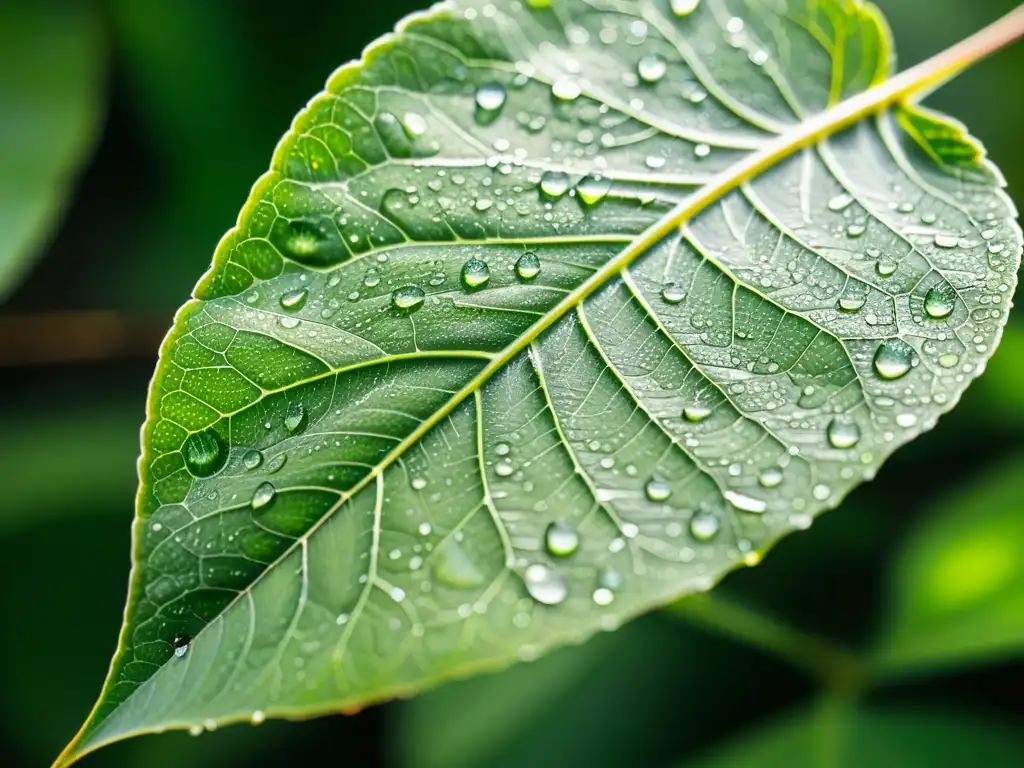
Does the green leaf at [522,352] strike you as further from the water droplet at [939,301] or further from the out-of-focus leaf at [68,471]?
the out-of-focus leaf at [68,471]

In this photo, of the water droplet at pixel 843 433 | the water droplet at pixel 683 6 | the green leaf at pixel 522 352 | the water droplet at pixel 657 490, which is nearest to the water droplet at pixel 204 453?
the green leaf at pixel 522 352

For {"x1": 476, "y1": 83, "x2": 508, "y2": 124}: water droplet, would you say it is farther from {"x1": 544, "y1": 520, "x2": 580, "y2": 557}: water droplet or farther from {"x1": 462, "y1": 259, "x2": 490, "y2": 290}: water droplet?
{"x1": 544, "y1": 520, "x2": 580, "y2": 557}: water droplet

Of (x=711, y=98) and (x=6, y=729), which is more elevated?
(x=711, y=98)

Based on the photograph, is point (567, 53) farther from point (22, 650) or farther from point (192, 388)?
point (22, 650)

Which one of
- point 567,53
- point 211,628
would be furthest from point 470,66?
point 211,628

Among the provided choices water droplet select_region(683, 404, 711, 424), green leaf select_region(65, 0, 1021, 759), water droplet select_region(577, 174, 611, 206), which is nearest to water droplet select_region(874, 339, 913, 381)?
green leaf select_region(65, 0, 1021, 759)

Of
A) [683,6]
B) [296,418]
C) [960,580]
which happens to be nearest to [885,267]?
[683,6]

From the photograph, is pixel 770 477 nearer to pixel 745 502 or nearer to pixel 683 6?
pixel 745 502
